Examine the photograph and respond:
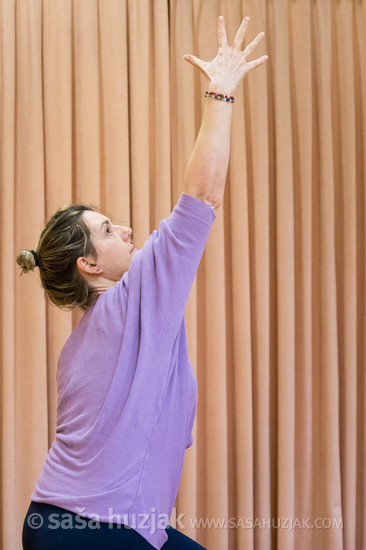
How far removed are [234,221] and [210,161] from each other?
1.48 metres

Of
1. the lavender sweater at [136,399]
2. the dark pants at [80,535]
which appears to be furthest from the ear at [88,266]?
the dark pants at [80,535]

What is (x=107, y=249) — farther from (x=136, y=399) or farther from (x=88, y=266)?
(x=136, y=399)

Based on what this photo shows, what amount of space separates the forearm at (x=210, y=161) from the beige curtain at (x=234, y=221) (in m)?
1.37

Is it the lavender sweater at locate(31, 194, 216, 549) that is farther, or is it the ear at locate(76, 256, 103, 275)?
the ear at locate(76, 256, 103, 275)

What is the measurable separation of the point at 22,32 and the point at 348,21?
1.50 meters

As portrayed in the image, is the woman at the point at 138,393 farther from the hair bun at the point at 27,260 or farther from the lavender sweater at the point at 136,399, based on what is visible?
the hair bun at the point at 27,260

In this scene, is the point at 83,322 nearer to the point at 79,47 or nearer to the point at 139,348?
the point at 139,348

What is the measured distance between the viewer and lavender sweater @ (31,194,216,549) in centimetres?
124

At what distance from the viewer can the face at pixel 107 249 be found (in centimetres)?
146

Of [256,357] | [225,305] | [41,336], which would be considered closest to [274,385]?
[256,357]

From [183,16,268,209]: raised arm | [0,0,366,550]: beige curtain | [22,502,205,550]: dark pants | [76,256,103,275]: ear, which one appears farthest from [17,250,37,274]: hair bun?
[0,0,366,550]: beige curtain

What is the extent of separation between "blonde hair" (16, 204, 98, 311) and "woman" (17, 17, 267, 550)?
10cm

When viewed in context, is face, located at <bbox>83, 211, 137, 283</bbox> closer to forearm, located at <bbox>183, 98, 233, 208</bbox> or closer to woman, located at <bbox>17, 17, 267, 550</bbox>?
woman, located at <bbox>17, 17, 267, 550</bbox>

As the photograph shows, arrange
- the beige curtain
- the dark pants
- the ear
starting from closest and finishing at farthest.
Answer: the dark pants → the ear → the beige curtain
